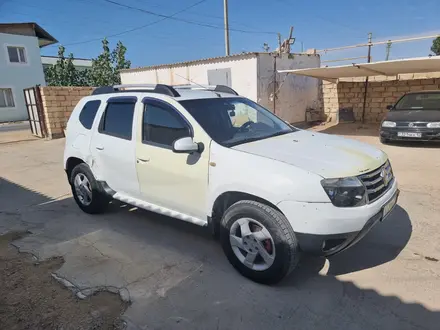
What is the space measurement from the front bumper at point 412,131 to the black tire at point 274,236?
7.57m

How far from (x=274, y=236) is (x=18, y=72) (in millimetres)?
27560

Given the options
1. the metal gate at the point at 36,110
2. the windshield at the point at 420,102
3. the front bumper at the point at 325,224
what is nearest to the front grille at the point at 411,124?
the windshield at the point at 420,102

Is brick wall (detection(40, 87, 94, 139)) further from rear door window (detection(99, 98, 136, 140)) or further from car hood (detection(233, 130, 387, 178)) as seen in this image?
car hood (detection(233, 130, 387, 178))

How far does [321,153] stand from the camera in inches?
115

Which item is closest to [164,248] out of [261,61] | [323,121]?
[261,61]

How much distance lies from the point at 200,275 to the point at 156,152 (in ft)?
4.44

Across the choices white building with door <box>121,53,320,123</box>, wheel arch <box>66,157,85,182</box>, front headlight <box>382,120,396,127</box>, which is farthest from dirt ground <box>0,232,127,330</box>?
white building with door <box>121,53,320,123</box>

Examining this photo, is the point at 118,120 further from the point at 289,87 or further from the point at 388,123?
the point at 289,87

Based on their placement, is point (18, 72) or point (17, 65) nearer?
point (17, 65)

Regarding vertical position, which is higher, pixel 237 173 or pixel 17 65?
pixel 17 65

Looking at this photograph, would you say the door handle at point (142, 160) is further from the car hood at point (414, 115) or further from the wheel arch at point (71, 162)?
the car hood at point (414, 115)

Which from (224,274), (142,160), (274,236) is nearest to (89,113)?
(142,160)

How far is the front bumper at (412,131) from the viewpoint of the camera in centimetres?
823

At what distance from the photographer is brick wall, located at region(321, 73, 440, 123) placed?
39.8 ft
